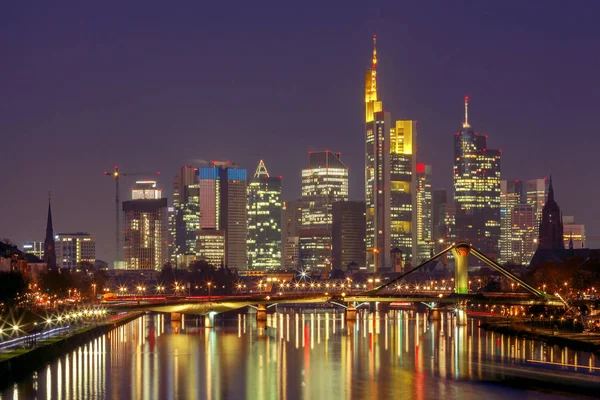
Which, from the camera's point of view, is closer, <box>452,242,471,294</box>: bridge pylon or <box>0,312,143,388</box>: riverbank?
<box>0,312,143,388</box>: riverbank

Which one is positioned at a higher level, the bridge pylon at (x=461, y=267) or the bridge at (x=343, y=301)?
the bridge pylon at (x=461, y=267)

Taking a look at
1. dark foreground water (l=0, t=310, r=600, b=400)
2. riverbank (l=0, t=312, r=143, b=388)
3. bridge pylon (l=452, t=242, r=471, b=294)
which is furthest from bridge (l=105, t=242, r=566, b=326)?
riverbank (l=0, t=312, r=143, b=388)

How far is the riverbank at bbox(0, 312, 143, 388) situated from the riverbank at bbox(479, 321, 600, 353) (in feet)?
148

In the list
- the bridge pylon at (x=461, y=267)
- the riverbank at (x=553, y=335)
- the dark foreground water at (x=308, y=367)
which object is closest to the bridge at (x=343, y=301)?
the bridge pylon at (x=461, y=267)

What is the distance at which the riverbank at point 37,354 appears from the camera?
273ft

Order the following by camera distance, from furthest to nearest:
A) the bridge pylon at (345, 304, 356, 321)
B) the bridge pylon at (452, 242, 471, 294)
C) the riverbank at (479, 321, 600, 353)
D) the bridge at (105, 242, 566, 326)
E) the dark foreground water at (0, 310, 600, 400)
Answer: the bridge pylon at (452, 242, 471, 294) → the bridge pylon at (345, 304, 356, 321) → the bridge at (105, 242, 566, 326) → the riverbank at (479, 321, 600, 353) → the dark foreground water at (0, 310, 600, 400)

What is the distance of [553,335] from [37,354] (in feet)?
171

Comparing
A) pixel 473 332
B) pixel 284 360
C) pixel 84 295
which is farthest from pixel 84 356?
pixel 84 295

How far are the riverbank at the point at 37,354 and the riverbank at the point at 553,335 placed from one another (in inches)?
1774

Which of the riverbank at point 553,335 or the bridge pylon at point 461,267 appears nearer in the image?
the riverbank at point 553,335

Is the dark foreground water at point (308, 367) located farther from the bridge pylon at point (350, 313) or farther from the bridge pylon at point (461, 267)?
the bridge pylon at point (461, 267)

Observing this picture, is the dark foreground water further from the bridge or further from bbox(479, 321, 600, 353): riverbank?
the bridge

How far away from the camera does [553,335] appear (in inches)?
4710

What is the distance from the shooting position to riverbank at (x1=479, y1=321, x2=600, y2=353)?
107 meters
